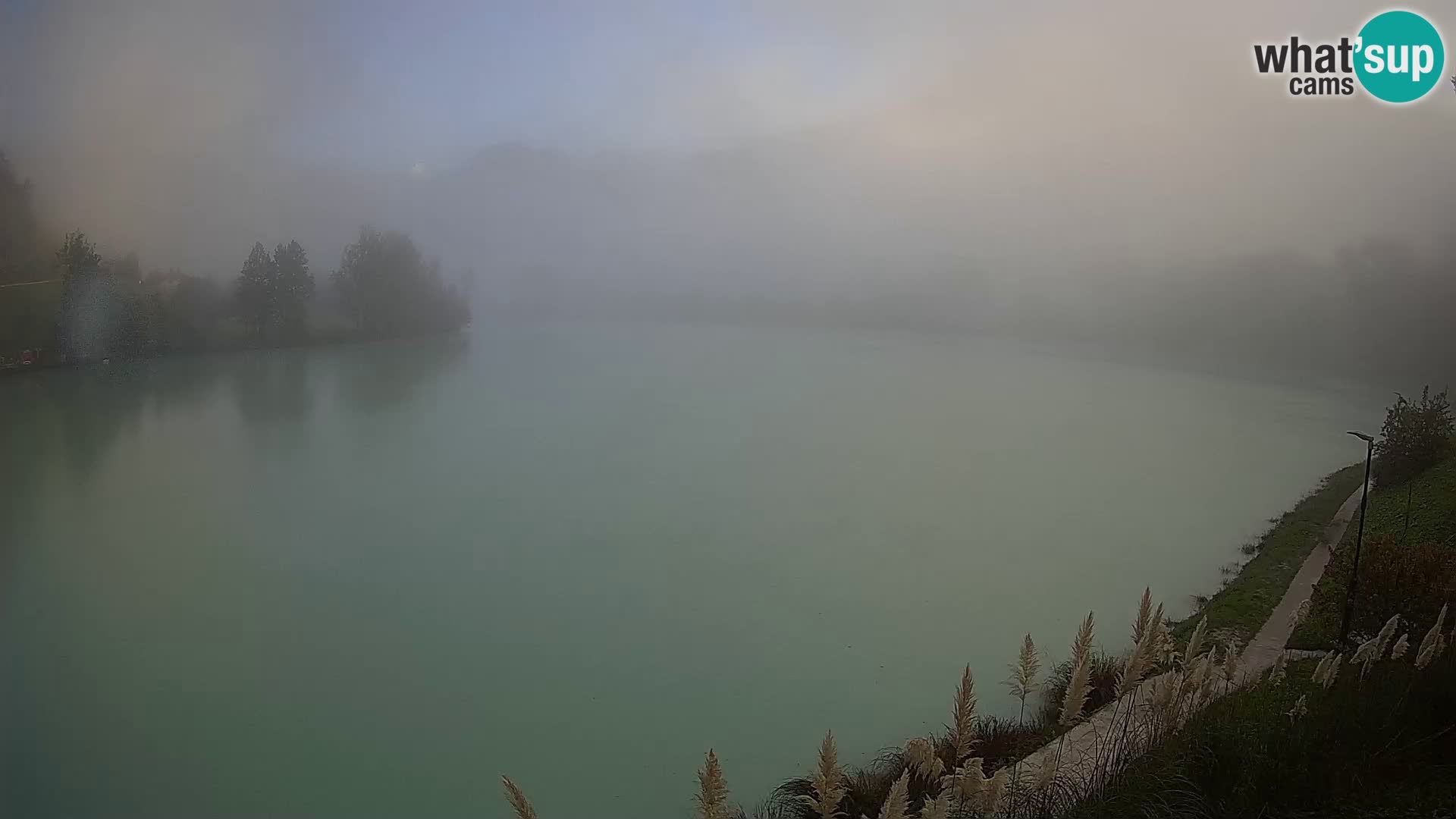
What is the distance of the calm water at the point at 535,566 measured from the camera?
4438 millimetres

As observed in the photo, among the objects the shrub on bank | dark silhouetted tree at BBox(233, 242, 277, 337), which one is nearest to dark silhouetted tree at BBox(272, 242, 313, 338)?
dark silhouetted tree at BBox(233, 242, 277, 337)

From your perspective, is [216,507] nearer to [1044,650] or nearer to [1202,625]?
[1044,650]

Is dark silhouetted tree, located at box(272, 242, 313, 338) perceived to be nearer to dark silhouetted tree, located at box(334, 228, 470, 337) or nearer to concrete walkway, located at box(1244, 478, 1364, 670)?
dark silhouetted tree, located at box(334, 228, 470, 337)

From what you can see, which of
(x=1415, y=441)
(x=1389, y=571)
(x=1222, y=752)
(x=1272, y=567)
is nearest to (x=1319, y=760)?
(x=1222, y=752)

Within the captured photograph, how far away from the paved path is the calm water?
831 mm

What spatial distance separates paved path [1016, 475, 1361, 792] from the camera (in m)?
2.77

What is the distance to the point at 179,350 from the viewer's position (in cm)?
1285

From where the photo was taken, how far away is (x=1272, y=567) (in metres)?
7.28

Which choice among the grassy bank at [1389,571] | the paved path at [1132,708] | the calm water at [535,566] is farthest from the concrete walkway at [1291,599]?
the calm water at [535,566]

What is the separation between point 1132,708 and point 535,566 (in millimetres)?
5292

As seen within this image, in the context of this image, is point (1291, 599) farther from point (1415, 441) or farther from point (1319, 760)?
point (1319, 760)

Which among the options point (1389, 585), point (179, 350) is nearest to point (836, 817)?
point (1389, 585)

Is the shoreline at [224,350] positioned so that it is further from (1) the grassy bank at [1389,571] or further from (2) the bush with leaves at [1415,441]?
(2) the bush with leaves at [1415,441]

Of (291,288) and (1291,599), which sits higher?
(291,288)
